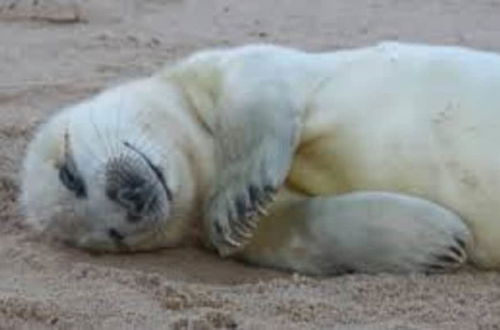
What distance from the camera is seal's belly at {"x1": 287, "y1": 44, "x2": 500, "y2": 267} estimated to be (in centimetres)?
452

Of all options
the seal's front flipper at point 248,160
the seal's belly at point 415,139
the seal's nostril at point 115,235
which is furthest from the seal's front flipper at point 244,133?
the seal's nostril at point 115,235

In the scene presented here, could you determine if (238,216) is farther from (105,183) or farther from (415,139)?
(415,139)

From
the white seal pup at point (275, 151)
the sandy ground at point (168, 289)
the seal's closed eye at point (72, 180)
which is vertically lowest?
the sandy ground at point (168, 289)

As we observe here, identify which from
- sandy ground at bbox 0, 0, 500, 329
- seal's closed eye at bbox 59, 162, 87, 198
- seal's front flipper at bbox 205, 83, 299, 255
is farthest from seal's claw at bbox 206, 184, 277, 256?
seal's closed eye at bbox 59, 162, 87, 198

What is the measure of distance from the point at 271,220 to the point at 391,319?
0.72 metres

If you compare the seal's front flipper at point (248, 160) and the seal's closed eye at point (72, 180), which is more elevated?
the seal's front flipper at point (248, 160)

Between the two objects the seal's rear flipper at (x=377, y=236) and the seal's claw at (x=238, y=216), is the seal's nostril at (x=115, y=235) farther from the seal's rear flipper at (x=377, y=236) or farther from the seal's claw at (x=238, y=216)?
the seal's rear flipper at (x=377, y=236)

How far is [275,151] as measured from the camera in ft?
14.8

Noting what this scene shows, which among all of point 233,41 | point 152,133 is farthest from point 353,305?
point 233,41

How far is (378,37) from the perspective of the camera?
8.73 meters

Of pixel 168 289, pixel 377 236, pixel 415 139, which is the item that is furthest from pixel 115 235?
pixel 415 139

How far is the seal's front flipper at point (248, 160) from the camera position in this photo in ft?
→ 14.7

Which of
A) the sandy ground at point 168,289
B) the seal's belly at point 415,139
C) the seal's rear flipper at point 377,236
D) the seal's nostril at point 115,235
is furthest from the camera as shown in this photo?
the seal's nostril at point 115,235

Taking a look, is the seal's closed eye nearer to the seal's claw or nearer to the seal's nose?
the seal's nose
